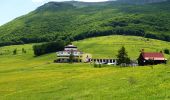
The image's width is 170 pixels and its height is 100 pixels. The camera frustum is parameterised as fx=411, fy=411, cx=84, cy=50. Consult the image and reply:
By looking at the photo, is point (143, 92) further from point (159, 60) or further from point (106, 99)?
point (159, 60)

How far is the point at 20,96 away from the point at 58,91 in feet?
18.5

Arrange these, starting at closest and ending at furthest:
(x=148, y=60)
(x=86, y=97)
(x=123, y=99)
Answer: (x=123, y=99) → (x=86, y=97) → (x=148, y=60)

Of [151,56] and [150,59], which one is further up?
[151,56]

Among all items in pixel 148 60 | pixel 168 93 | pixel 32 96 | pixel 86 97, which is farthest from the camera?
pixel 148 60

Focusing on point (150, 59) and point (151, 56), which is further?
point (151, 56)

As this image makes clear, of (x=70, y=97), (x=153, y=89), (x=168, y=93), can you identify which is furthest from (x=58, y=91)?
(x=168, y=93)

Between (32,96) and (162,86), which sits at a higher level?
(162,86)

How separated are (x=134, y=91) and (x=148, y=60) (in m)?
101

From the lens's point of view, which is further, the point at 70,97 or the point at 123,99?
the point at 70,97

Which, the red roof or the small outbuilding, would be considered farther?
Result: the red roof

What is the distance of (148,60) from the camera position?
14075 centimetres

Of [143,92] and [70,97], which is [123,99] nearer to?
[143,92]

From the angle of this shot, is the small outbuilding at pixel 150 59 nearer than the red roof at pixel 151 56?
Yes

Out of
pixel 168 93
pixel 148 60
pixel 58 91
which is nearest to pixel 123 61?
pixel 148 60
